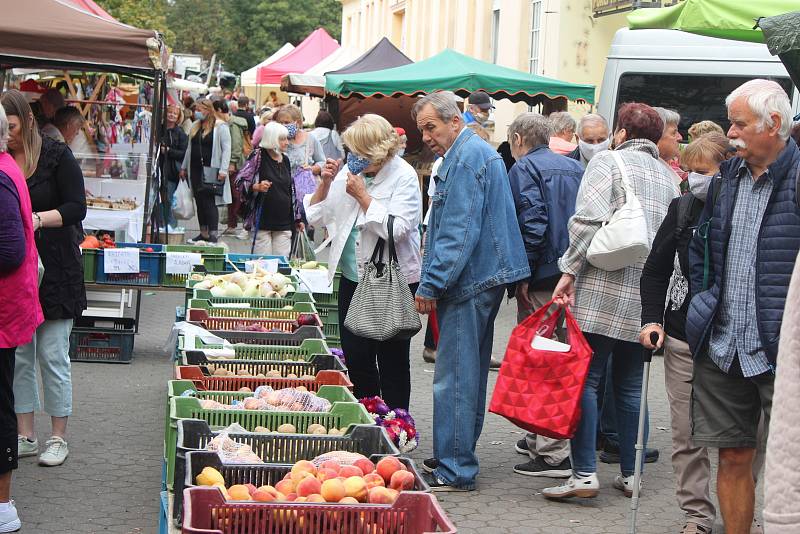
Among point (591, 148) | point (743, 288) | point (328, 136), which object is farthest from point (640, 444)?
point (328, 136)

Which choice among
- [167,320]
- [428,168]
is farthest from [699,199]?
[428,168]

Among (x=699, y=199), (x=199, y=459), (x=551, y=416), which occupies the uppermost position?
(x=699, y=199)

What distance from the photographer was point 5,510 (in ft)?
17.0

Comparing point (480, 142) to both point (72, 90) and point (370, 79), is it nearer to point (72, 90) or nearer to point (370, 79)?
point (370, 79)

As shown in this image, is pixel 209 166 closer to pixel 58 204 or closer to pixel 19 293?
pixel 58 204

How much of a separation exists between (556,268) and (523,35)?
17.0m

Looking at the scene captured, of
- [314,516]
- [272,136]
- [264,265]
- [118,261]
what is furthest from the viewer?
[272,136]

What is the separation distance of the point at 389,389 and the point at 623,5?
12.1 meters

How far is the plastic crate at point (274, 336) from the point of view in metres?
6.35

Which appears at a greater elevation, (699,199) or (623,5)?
(623,5)

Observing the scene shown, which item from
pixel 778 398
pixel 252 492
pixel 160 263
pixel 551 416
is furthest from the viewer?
pixel 160 263

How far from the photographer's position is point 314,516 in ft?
11.2

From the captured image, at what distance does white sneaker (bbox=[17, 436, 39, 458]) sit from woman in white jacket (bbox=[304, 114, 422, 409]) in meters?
1.82

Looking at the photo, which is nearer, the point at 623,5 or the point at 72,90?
the point at 72,90
